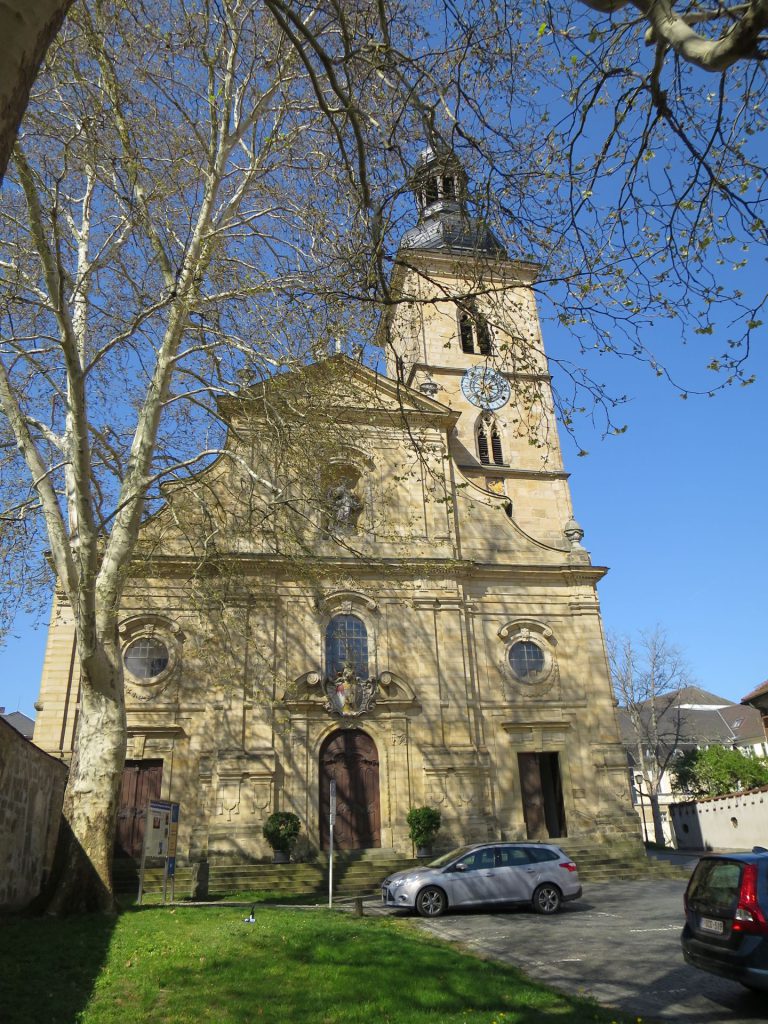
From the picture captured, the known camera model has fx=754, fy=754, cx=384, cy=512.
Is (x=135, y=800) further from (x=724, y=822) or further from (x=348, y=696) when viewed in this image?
(x=724, y=822)

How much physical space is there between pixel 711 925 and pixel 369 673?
14.3 meters

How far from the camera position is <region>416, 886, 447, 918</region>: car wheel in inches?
497

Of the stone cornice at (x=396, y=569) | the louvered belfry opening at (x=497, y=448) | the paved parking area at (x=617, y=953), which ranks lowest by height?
the paved parking area at (x=617, y=953)

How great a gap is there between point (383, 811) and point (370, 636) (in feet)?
15.0

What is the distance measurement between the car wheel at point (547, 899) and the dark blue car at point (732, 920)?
6.13 m

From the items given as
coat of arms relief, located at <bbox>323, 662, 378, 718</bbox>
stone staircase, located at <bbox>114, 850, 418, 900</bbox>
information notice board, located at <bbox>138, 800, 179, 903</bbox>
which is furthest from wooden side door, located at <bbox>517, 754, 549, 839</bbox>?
information notice board, located at <bbox>138, 800, 179, 903</bbox>

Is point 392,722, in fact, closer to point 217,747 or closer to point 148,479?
point 217,747

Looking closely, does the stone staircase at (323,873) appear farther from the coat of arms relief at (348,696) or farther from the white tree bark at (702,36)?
the white tree bark at (702,36)

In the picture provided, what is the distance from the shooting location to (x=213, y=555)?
14.6 metres

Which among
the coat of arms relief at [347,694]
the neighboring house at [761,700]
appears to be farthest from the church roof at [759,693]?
Result: the coat of arms relief at [347,694]

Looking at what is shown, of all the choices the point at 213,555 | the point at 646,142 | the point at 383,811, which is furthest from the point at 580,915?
the point at 646,142

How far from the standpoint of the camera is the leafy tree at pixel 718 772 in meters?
34.4

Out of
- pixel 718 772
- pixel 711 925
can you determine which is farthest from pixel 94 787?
pixel 718 772

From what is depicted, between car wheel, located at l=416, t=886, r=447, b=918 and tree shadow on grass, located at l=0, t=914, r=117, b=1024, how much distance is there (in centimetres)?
503
